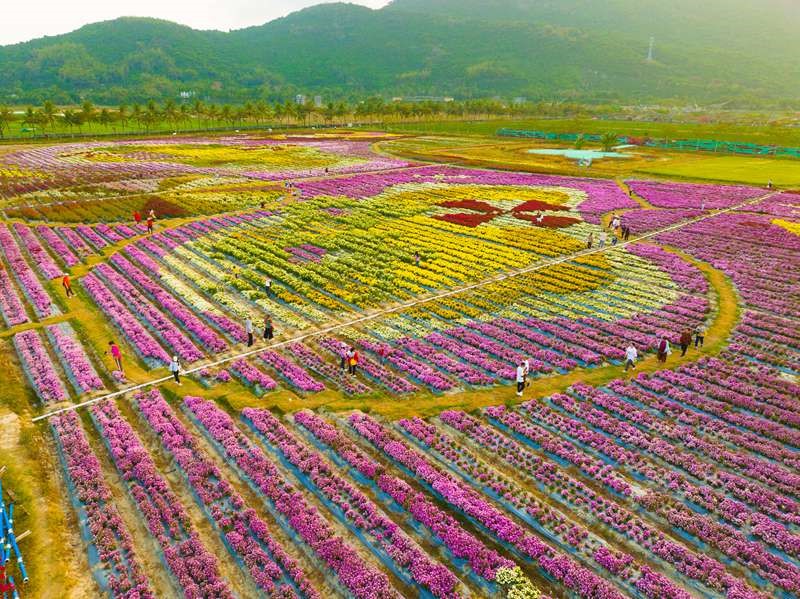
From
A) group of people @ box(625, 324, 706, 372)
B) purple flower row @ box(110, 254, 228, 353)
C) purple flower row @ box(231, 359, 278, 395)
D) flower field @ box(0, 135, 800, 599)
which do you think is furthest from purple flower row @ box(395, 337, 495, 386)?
purple flower row @ box(110, 254, 228, 353)

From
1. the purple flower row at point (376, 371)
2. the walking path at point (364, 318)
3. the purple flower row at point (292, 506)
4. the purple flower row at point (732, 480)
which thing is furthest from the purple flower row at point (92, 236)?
the purple flower row at point (732, 480)

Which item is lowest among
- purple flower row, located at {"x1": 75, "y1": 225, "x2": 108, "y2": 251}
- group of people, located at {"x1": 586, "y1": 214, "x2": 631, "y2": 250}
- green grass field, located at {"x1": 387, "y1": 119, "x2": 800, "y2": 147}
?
group of people, located at {"x1": 586, "y1": 214, "x2": 631, "y2": 250}

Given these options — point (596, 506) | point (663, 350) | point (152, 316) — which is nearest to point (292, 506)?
point (596, 506)

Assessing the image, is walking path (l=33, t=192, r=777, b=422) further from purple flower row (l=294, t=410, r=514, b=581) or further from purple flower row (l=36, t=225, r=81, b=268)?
purple flower row (l=36, t=225, r=81, b=268)

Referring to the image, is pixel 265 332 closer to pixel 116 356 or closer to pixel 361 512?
pixel 116 356

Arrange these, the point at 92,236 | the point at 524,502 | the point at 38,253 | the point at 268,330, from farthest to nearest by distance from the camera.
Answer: the point at 92,236
the point at 38,253
the point at 268,330
the point at 524,502

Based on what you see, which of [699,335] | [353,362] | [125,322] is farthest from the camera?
[125,322]
